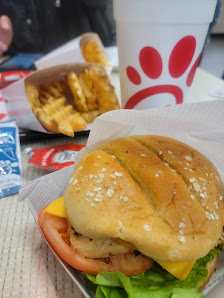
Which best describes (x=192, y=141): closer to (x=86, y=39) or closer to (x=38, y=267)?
(x=38, y=267)

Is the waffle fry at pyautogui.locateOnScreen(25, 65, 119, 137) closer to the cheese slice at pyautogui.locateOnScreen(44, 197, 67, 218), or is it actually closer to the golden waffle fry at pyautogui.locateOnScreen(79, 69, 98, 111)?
the golden waffle fry at pyautogui.locateOnScreen(79, 69, 98, 111)

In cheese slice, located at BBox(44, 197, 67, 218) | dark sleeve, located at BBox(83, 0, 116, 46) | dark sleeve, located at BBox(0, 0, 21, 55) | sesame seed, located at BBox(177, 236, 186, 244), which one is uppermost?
dark sleeve, located at BBox(0, 0, 21, 55)

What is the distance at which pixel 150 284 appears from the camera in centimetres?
65

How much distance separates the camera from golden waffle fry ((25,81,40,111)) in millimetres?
1245

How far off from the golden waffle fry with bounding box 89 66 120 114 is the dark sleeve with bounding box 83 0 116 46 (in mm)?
1888

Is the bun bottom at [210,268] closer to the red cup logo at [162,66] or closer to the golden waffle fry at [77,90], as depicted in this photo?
the red cup logo at [162,66]

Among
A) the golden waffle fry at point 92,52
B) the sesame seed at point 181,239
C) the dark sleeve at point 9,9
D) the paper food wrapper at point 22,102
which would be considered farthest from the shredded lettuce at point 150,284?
the dark sleeve at point 9,9

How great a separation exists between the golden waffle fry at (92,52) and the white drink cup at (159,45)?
90cm

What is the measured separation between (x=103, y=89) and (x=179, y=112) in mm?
635

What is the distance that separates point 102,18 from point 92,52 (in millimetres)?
1278

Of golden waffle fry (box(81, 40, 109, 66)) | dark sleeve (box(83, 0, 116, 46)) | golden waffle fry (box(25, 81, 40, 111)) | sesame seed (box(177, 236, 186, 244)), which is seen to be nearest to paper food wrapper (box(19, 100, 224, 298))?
sesame seed (box(177, 236, 186, 244))

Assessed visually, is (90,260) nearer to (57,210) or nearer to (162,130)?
(57,210)

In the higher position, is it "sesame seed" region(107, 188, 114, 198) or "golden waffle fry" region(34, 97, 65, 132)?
"sesame seed" region(107, 188, 114, 198)

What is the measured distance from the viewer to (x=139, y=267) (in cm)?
65
